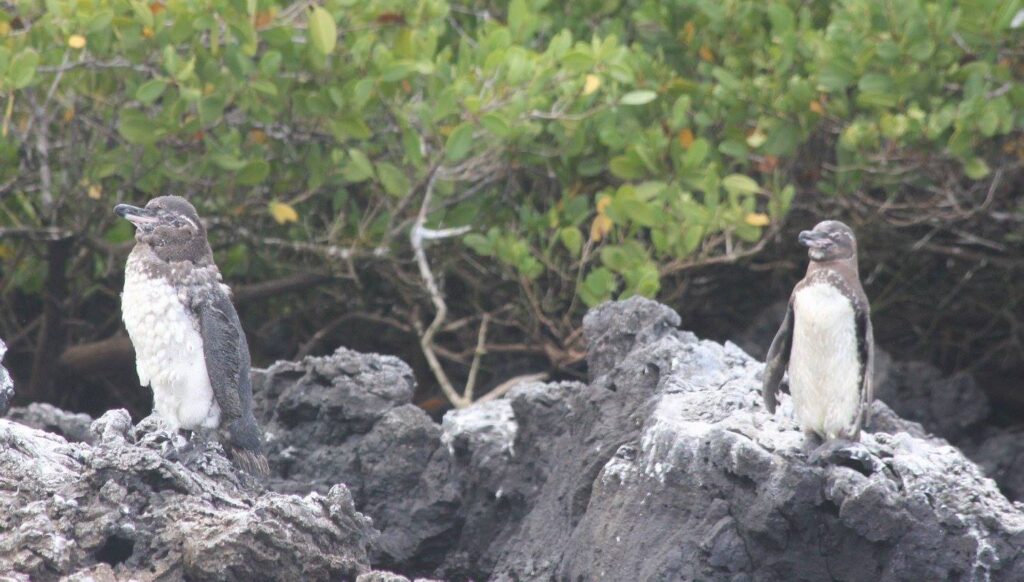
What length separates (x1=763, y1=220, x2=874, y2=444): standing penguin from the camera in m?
4.98

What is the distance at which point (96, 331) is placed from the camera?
8664 mm

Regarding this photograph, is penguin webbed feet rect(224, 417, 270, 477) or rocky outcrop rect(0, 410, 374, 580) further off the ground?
rocky outcrop rect(0, 410, 374, 580)

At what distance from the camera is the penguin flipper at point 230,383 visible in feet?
16.6

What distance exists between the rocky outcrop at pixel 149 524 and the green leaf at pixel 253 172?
2.86 meters

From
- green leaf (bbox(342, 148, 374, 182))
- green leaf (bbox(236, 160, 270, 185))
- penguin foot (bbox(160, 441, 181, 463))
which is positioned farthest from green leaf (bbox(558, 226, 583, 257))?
penguin foot (bbox(160, 441, 181, 463))

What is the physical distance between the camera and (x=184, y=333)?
16.6 ft

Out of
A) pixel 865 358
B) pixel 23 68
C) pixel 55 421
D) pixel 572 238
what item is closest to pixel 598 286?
pixel 572 238

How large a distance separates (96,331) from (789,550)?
5.26 metres

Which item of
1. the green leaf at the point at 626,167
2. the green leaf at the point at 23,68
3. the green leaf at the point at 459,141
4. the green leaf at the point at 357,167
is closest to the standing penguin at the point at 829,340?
the green leaf at the point at 459,141

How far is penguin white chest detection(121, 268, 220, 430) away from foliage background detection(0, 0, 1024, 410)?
1645 millimetres

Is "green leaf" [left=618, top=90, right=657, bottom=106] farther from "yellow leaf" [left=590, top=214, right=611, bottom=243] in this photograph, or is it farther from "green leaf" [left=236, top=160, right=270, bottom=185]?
"green leaf" [left=236, top=160, right=270, bottom=185]

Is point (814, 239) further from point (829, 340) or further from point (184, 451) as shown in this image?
point (184, 451)

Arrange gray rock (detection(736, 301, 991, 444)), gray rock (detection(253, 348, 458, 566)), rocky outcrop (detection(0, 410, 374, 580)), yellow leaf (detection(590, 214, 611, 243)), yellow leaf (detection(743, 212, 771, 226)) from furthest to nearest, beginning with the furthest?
1. gray rock (detection(736, 301, 991, 444))
2. yellow leaf (detection(590, 214, 611, 243))
3. yellow leaf (detection(743, 212, 771, 226))
4. gray rock (detection(253, 348, 458, 566))
5. rocky outcrop (detection(0, 410, 374, 580))

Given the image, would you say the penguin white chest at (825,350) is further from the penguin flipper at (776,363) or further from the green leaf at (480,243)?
the green leaf at (480,243)
